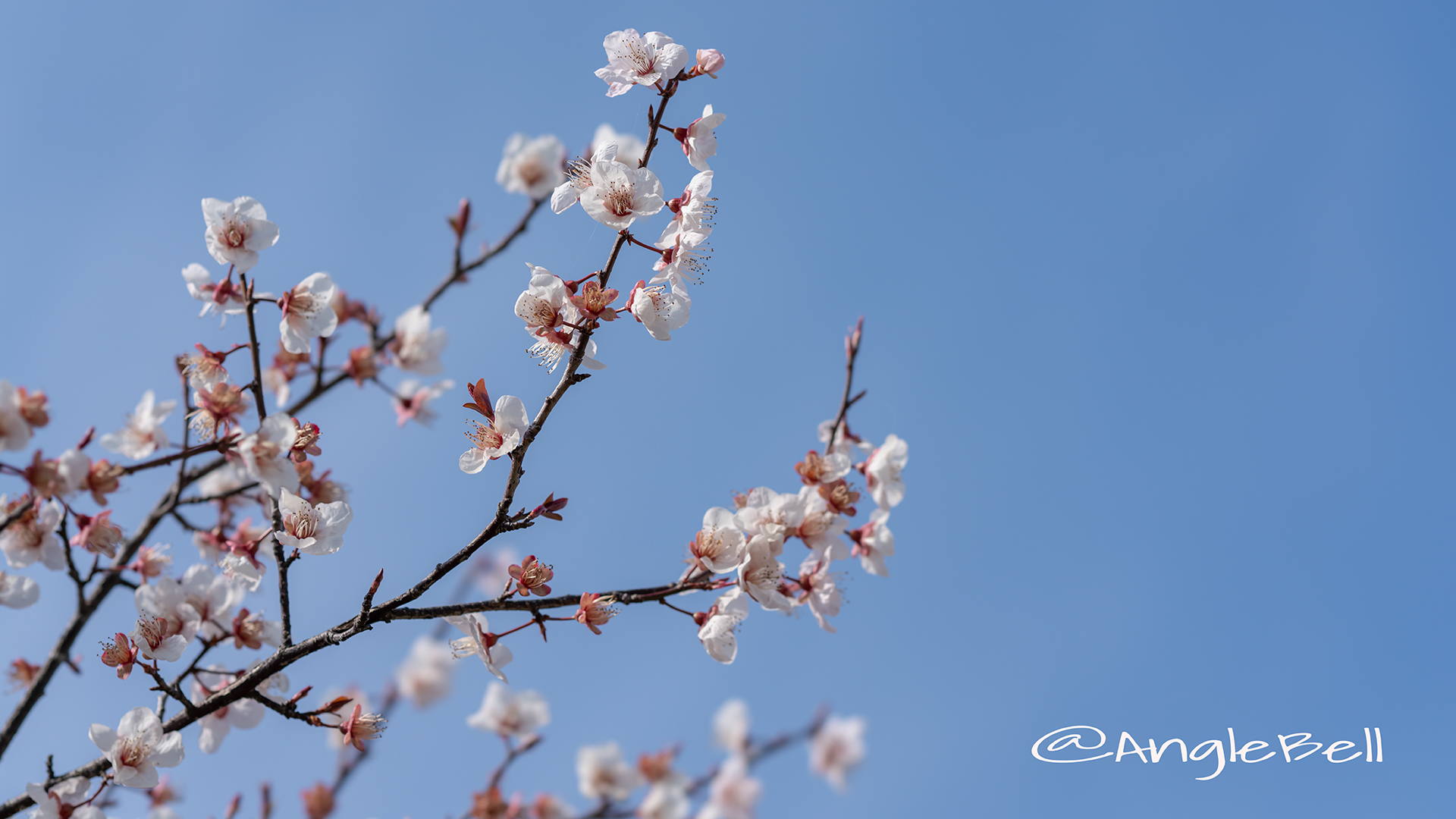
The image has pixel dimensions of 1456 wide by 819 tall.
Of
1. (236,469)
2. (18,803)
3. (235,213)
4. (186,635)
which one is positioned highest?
(235,213)

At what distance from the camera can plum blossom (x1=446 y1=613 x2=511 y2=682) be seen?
Result: 2.38m

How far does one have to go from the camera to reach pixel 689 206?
2.37 m

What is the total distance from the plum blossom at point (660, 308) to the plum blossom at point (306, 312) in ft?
3.23

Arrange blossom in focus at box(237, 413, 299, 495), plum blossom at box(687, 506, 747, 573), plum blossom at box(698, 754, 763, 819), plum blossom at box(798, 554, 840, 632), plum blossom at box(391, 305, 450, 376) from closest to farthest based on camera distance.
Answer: blossom in focus at box(237, 413, 299, 495)
plum blossom at box(687, 506, 747, 573)
plum blossom at box(798, 554, 840, 632)
plum blossom at box(391, 305, 450, 376)
plum blossom at box(698, 754, 763, 819)

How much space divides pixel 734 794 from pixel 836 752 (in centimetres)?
134

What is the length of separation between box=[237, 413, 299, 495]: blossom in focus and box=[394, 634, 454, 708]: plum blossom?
5510mm

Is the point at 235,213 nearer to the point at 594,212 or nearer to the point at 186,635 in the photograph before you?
the point at 594,212

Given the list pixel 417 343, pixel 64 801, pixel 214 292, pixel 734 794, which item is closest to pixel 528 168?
pixel 417 343

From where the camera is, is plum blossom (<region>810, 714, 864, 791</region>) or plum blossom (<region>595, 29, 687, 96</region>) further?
plum blossom (<region>810, 714, 864, 791</region>)

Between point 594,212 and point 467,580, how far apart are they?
3972 millimetres

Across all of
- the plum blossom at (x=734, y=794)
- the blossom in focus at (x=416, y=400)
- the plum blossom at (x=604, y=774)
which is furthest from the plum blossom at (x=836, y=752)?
the blossom in focus at (x=416, y=400)

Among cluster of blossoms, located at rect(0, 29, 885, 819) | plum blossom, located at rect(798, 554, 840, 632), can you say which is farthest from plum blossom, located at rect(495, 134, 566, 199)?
plum blossom, located at rect(798, 554, 840, 632)

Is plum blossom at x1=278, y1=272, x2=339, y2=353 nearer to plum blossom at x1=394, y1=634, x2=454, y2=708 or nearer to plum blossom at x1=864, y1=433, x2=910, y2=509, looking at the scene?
plum blossom at x1=864, y1=433, x2=910, y2=509

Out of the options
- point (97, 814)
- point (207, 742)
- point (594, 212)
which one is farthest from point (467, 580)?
point (594, 212)
